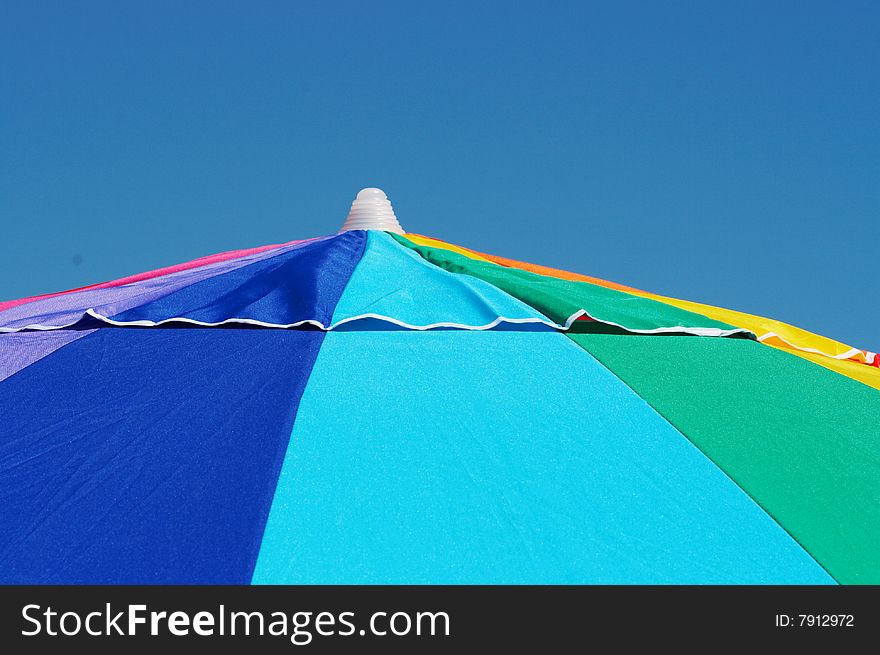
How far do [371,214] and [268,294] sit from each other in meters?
1.95

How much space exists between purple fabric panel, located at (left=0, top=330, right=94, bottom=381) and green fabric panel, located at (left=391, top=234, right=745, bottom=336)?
2.21 meters

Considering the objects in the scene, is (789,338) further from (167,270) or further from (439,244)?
(167,270)

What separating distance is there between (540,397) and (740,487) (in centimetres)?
90

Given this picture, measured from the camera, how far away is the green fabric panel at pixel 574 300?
4.66 m

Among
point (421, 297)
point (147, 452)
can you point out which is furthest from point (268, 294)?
point (147, 452)

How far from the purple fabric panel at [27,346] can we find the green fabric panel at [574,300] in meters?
2.21

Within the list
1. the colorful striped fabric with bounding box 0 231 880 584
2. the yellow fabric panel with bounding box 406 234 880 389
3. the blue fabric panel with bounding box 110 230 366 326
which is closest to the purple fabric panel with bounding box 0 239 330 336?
the colorful striped fabric with bounding box 0 231 880 584

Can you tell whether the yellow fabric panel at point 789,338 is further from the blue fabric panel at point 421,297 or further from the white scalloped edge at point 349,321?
the blue fabric panel at point 421,297

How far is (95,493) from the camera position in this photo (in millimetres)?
3158

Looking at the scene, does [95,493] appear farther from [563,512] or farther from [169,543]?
[563,512]

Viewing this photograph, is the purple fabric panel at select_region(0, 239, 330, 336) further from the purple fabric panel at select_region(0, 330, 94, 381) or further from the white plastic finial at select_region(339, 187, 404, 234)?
the white plastic finial at select_region(339, 187, 404, 234)

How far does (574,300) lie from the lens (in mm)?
4852

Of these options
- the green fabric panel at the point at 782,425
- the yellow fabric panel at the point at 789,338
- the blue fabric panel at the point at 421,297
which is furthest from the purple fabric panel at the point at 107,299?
the green fabric panel at the point at 782,425

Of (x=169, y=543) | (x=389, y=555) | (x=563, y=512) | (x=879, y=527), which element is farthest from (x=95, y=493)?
(x=879, y=527)
